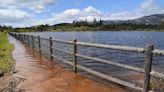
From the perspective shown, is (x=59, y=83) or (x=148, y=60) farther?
(x=59, y=83)

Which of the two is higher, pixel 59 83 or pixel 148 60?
pixel 148 60

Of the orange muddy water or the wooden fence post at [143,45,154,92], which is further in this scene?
the orange muddy water

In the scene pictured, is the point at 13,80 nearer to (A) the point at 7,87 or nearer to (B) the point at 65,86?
(A) the point at 7,87

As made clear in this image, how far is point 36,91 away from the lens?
23.8 feet

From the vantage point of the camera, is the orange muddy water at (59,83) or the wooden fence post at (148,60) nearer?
the wooden fence post at (148,60)

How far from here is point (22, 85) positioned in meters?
7.90

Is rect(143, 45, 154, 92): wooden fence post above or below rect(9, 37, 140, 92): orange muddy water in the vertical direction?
above

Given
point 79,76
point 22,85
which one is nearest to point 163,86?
point 79,76

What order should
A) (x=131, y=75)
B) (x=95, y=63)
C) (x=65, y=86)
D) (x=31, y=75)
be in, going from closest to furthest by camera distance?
(x=65, y=86)
(x=31, y=75)
(x=131, y=75)
(x=95, y=63)

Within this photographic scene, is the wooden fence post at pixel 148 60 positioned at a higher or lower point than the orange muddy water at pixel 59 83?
higher

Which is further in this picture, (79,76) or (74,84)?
(79,76)

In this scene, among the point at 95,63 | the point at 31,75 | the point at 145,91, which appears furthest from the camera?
the point at 95,63

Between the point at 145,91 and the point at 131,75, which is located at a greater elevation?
the point at 145,91

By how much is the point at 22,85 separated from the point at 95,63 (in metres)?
7.84
